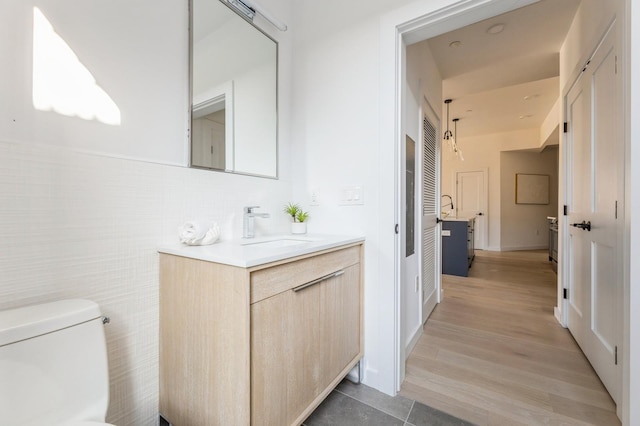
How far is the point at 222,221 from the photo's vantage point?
146 centimetres

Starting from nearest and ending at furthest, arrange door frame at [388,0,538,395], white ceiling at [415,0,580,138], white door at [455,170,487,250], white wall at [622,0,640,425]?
white wall at [622,0,640,425], door frame at [388,0,538,395], white ceiling at [415,0,580,138], white door at [455,170,487,250]

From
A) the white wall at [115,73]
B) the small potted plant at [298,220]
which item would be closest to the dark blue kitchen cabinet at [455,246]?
the small potted plant at [298,220]

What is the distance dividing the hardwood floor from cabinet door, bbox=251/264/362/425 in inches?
22.5

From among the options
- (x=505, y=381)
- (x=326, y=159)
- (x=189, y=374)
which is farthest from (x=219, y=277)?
→ (x=505, y=381)

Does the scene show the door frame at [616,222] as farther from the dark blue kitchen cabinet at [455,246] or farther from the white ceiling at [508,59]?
the dark blue kitchen cabinet at [455,246]

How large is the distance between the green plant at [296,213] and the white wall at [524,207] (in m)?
6.76

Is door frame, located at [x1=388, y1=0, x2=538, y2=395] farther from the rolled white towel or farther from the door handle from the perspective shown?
the door handle

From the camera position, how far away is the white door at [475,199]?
6.92 meters

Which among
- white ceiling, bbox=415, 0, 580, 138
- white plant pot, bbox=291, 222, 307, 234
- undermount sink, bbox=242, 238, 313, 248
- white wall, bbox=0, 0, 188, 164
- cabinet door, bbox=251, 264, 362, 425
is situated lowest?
cabinet door, bbox=251, 264, 362, 425

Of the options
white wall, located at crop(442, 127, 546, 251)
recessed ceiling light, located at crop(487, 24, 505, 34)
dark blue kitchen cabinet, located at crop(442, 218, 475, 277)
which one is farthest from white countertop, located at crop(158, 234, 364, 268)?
white wall, located at crop(442, 127, 546, 251)

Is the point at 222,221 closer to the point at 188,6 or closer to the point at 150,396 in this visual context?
the point at 150,396

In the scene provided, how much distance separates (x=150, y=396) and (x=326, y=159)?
1519 millimetres

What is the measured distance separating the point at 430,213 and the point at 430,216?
4cm

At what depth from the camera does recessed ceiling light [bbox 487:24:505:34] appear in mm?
2348
